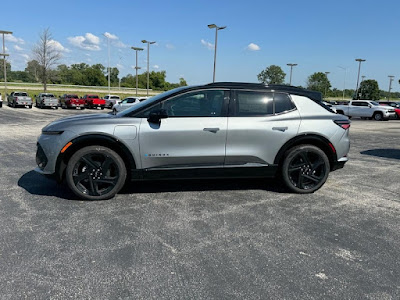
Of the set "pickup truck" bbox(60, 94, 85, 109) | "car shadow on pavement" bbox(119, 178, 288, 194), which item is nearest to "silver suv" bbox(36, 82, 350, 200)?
"car shadow on pavement" bbox(119, 178, 288, 194)

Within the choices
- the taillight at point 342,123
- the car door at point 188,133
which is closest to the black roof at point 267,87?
the car door at point 188,133

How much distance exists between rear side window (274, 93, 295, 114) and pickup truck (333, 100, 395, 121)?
82.2 feet

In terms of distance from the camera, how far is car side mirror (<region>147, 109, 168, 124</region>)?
4363mm

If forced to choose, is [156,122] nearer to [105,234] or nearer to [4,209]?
[105,234]

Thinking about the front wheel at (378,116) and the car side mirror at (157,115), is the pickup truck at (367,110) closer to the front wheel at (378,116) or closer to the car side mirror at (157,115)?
the front wheel at (378,116)

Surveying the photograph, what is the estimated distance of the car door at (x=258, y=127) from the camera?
462cm

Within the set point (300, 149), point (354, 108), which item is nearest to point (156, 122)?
point (300, 149)

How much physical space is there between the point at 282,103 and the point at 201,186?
6.00 feet

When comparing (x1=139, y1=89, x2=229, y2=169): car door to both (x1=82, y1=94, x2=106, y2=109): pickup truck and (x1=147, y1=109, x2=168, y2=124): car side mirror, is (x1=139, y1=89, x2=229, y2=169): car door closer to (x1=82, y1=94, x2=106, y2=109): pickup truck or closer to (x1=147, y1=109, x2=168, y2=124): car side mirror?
(x1=147, y1=109, x2=168, y2=124): car side mirror

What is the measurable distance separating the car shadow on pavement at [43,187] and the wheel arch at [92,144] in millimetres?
383

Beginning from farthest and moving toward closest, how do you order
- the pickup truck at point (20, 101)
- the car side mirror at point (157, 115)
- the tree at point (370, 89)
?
the tree at point (370, 89) → the pickup truck at point (20, 101) → the car side mirror at point (157, 115)

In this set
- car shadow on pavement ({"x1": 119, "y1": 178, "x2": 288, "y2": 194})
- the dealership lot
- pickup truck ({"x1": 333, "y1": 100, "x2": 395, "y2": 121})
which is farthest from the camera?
pickup truck ({"x1": 333, "y1": 100, "x2": 395, "y2": 121})

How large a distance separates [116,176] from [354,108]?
90.0 feet

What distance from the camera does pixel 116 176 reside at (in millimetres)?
4477
